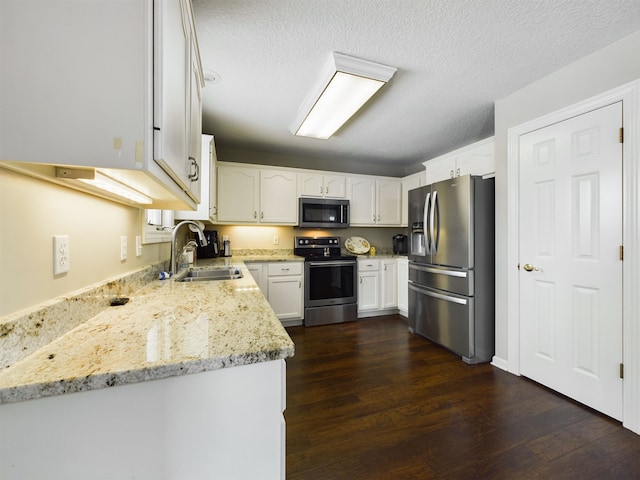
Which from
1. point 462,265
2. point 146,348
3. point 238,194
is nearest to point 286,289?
point 238,194

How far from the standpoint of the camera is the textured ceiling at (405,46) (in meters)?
1.40

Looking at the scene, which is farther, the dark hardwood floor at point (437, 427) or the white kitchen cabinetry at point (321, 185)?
the white kitchen cabinetry at point (321, 185)

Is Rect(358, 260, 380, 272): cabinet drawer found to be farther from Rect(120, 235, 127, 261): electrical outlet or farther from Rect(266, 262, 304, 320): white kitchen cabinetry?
Rect(120, 235, 127, 261): electrical outlet

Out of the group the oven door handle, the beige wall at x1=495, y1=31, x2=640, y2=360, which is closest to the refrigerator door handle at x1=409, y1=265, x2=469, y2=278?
the beige wall at x1=495, y1=31, x2=640, y2=360

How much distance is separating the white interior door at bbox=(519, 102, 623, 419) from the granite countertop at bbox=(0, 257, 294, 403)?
6.90ft

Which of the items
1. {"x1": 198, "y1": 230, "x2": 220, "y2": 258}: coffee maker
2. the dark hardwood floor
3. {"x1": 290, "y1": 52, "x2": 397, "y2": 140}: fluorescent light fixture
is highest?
{"x1": 290, "y1": 52, "x2": 397, "y2": 140}: fluorescent light fixture

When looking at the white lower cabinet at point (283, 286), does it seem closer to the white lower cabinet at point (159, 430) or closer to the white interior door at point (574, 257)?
the white interior door at point (574, 257)

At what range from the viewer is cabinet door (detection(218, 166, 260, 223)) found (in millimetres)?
3373

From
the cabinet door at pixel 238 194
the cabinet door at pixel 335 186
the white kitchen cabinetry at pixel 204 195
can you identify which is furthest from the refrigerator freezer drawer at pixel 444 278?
the white kitchen cabinetry at pixel 204 195

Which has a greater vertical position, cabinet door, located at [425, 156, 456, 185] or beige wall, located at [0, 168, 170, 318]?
cabinet door, located at [425, 156, 456, 185]

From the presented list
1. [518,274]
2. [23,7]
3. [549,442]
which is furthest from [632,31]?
[23,7]

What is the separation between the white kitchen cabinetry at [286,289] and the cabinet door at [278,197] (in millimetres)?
666

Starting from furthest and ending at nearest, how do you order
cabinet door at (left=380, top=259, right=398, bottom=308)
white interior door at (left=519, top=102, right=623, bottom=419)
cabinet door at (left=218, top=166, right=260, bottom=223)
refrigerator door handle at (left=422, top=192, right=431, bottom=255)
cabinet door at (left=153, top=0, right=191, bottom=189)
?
cabinet door at (left=380, top=259, right=398, bottom=308) < cabinet door at (left=218, top=166, right=260, bottom=223) < refrigerator door handle at (left=422, top=192, right=431, bottom=255) < white interior door at (left=519, top=102, right=623, bottom=419) < cabinet door at (left=153, top=0, right=191, bottom=189)

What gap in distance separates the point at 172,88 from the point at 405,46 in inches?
60.2
